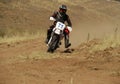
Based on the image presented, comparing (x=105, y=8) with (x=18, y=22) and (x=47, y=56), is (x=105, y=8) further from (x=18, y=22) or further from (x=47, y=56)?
(x=47, y=56)

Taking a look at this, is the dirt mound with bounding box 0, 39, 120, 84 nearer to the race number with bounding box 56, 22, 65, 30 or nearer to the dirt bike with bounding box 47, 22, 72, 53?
the dirt bike with bounding box 47, 22, 72, 53

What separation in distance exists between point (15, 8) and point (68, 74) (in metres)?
31.8

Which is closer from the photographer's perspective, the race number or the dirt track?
the dirt track

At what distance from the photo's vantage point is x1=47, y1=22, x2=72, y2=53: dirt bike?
1656cm

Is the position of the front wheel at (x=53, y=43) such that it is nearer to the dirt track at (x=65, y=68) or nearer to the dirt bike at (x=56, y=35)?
the dirt bike at (x=56, y=35)

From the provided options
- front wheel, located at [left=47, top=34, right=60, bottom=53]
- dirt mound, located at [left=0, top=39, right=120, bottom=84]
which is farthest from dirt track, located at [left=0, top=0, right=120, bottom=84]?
front wheel, located at [left=47, top=34, right=60, bottom=53]

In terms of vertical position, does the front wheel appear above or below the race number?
below

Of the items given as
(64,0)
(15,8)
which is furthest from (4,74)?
(64,0)

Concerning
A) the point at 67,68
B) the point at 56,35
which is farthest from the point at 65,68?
the point at 56,35

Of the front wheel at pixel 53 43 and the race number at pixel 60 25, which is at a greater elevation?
the race number at pixel 60 25

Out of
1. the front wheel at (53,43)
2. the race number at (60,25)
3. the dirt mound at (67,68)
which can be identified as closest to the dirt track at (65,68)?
the dirt mound at (67,68)

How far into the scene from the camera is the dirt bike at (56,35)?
1656 centimetres

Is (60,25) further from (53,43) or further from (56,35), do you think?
(53,43)

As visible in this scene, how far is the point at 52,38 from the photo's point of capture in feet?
55.1
